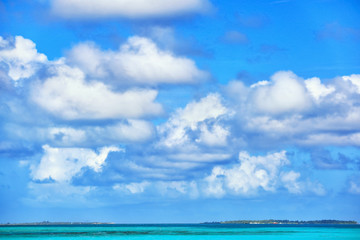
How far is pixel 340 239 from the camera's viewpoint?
13425 cm

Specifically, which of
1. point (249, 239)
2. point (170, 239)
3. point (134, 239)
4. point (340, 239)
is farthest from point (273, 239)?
point (134, 239)

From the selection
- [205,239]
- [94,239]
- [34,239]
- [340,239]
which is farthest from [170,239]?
[340,239]

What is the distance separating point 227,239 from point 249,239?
6.93 m

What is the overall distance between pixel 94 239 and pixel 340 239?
59475 millimetres

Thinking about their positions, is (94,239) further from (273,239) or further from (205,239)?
(273,239)

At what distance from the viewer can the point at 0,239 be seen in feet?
430

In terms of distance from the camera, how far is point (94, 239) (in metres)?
131

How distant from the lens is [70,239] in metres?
133

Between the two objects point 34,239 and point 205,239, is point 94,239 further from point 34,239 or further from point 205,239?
point 205,239

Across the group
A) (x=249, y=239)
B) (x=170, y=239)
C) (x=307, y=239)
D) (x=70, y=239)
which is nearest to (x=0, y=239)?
(x=70, y=239)

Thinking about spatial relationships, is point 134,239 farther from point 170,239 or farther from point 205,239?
point 205,239

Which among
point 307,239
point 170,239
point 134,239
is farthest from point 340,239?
point 134,239

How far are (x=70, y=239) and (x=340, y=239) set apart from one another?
65.5 meters

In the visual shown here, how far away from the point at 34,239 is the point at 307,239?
6673cm
